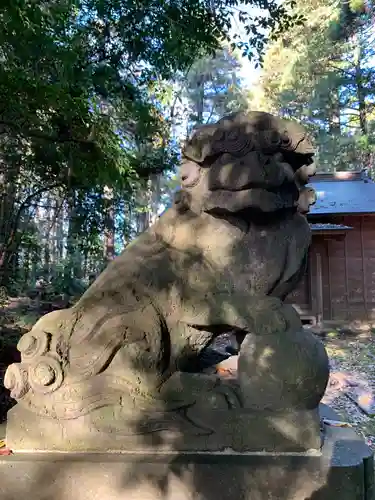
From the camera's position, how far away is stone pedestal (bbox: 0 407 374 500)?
→ 163 centimetres

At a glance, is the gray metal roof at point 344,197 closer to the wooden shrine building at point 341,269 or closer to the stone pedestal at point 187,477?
the wooden shrine building at point 341,269

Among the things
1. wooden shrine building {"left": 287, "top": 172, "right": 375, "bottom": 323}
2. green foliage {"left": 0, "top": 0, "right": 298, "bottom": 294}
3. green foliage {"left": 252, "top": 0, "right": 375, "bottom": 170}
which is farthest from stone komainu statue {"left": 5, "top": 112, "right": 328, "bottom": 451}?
green foliage {"left": 252, "top": 0, "right": 375, "bottom": 170}

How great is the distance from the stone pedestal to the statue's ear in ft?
3.69

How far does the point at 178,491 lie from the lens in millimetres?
1630

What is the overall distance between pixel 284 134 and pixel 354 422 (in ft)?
11.7

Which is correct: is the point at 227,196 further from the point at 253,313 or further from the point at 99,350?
the point at 99,350

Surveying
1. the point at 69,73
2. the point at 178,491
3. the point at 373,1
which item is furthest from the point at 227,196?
the point at 373,1

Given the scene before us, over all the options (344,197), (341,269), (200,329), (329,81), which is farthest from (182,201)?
(329,81)

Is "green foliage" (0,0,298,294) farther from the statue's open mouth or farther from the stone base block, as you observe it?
the stone base block

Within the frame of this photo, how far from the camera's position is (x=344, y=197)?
37.8 ft

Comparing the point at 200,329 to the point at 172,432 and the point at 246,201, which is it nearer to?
the point at 172,432

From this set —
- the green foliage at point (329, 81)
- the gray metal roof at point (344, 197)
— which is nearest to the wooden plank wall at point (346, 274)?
the gray metal roof at point (344, 197)

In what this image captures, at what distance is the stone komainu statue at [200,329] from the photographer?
1.74 m

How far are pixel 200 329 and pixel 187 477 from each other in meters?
0.60
